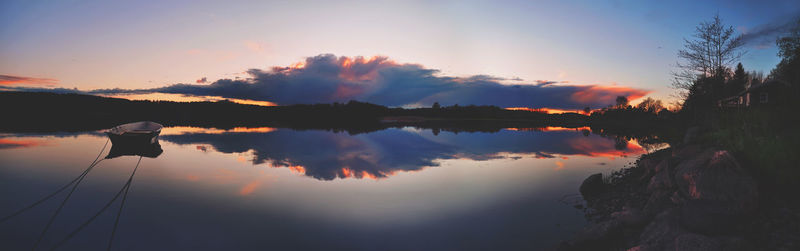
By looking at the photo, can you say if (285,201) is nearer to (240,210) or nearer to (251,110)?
(240,210)

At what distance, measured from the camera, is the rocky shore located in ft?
18.3

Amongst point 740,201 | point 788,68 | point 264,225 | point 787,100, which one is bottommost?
point 264,225

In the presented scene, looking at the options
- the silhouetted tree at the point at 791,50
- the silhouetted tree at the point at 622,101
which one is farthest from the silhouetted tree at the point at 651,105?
the silhouetted tree at the point at 791,50

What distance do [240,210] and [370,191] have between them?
533cm

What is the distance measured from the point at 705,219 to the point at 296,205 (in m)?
11.9

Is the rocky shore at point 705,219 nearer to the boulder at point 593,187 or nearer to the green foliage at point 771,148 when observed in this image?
the green foliage at point 771,148

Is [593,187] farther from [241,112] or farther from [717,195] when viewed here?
[241,112]

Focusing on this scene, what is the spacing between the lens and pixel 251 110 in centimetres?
16438

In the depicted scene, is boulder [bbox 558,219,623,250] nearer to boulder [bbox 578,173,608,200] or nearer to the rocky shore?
the rocky shore

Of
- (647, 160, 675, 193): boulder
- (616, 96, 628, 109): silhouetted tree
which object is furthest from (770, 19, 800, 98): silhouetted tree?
(616, 96, 628, 109): silhouetted tree

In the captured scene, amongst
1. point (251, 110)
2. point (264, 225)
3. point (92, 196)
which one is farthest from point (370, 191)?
point (251, 110)

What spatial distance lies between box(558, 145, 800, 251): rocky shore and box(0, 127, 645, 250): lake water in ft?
5.91

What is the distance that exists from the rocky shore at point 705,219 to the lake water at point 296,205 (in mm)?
1803

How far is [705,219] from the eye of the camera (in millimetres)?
6039
